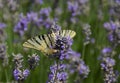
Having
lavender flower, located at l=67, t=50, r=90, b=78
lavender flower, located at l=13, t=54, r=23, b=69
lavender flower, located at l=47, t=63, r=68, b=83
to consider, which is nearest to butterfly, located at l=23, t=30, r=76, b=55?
lavender flower, located at l=47, t=63, r=68, b=83

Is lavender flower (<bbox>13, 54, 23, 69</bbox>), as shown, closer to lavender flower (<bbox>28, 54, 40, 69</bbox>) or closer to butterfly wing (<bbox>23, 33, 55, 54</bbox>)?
lavender flower (<bbox>28, 54, 40, 69</bbox>)

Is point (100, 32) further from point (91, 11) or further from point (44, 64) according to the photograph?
point (44, 64)

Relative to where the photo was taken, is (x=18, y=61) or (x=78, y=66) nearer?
→ (x=18, y=61)

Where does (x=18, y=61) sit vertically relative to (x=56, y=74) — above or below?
above

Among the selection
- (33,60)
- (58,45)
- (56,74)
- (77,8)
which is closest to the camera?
(58,45)

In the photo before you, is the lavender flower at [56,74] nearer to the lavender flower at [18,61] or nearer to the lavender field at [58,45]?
the lavender field at [58,45]

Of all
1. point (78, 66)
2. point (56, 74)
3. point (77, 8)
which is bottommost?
point (56, 74)

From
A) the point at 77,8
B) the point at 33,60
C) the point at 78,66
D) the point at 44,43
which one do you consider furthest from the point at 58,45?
the point at 77,8

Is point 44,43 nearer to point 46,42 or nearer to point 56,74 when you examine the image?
point 46,42

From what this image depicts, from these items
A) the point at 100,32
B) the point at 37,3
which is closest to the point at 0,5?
the point at 37,3
